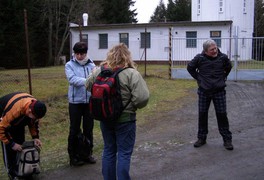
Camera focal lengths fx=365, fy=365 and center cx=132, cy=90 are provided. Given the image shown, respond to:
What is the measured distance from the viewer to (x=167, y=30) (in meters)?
30.3

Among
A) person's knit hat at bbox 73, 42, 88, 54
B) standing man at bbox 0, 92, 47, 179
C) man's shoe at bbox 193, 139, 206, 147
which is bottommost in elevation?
man's shoe at bbox 193, 139, 206, 147

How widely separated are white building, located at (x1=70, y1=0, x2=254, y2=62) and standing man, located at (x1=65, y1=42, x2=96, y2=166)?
2112 cm

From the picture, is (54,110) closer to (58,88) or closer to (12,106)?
(58,88)

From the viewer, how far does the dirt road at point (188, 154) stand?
5.04 m

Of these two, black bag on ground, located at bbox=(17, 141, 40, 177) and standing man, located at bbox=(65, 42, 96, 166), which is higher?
standing man, located at bbox=(65, 42, 96, 166)

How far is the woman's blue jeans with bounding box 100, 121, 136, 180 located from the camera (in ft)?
13.4

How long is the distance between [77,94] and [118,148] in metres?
1.42

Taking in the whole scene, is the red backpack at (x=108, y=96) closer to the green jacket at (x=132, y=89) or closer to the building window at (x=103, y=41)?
the green jacket at (x=132, y=89)

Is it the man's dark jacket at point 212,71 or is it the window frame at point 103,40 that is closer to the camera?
the man's dark jacket at point 212,71

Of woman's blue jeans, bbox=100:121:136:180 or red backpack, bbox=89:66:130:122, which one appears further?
woman's blue jeans, bbox=100:121:136:180

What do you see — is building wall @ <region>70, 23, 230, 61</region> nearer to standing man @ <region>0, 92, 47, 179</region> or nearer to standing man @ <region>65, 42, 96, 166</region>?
standing man @ <region>65, 42, 96, 166</region>

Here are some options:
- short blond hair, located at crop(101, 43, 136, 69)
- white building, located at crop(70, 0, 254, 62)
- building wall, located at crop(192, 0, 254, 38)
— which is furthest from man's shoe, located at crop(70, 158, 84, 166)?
building wall, located at crop(192, 0, 254, 38)

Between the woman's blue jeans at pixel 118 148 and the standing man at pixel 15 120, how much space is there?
88 centimetres

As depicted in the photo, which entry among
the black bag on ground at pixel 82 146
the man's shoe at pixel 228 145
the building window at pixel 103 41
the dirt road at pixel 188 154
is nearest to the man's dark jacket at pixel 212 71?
the man's shoe at pixel 228 145
